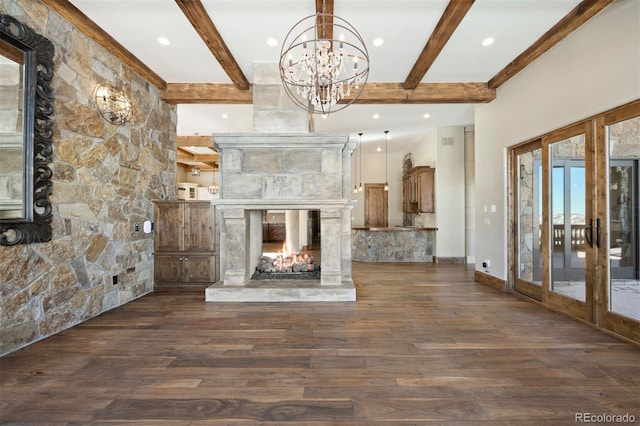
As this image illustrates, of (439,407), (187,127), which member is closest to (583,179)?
(439,407)

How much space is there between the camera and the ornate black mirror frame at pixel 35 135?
242cm

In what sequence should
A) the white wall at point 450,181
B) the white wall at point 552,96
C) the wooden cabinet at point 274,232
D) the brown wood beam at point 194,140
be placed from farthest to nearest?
the wooden cabinet at point 274,232 < the brown wood beam at point 194,140 < the white wall at point 450,181 < the white wall at point 552,96

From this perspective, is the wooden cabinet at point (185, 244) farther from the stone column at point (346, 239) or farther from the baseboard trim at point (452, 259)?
the baseboard trim at point (452, 259)

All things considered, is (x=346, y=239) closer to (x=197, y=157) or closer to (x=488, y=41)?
(x=488, y=41)

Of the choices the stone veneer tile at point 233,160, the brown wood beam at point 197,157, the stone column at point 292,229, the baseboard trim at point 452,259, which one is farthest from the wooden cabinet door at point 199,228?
the brown wood beam at point 197,157

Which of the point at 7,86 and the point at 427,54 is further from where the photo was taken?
the point at 427,54

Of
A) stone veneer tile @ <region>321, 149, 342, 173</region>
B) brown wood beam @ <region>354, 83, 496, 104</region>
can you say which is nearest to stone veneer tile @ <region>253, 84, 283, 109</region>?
stone veneer tile @ <region>321, 149, 342, 173</region>

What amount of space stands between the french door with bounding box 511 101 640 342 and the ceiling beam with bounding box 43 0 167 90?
17.9 feet

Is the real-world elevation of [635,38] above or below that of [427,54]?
below

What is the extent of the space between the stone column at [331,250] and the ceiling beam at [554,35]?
3.19 m

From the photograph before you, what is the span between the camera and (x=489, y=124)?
465 cm

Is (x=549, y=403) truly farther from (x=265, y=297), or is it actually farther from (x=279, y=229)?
(x=279, y=229)

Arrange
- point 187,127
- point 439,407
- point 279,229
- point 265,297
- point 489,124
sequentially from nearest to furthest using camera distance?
point 439,407, point 265,297, point 489,124, point 187,127, point 279,229

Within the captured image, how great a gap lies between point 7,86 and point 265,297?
3251 mm
